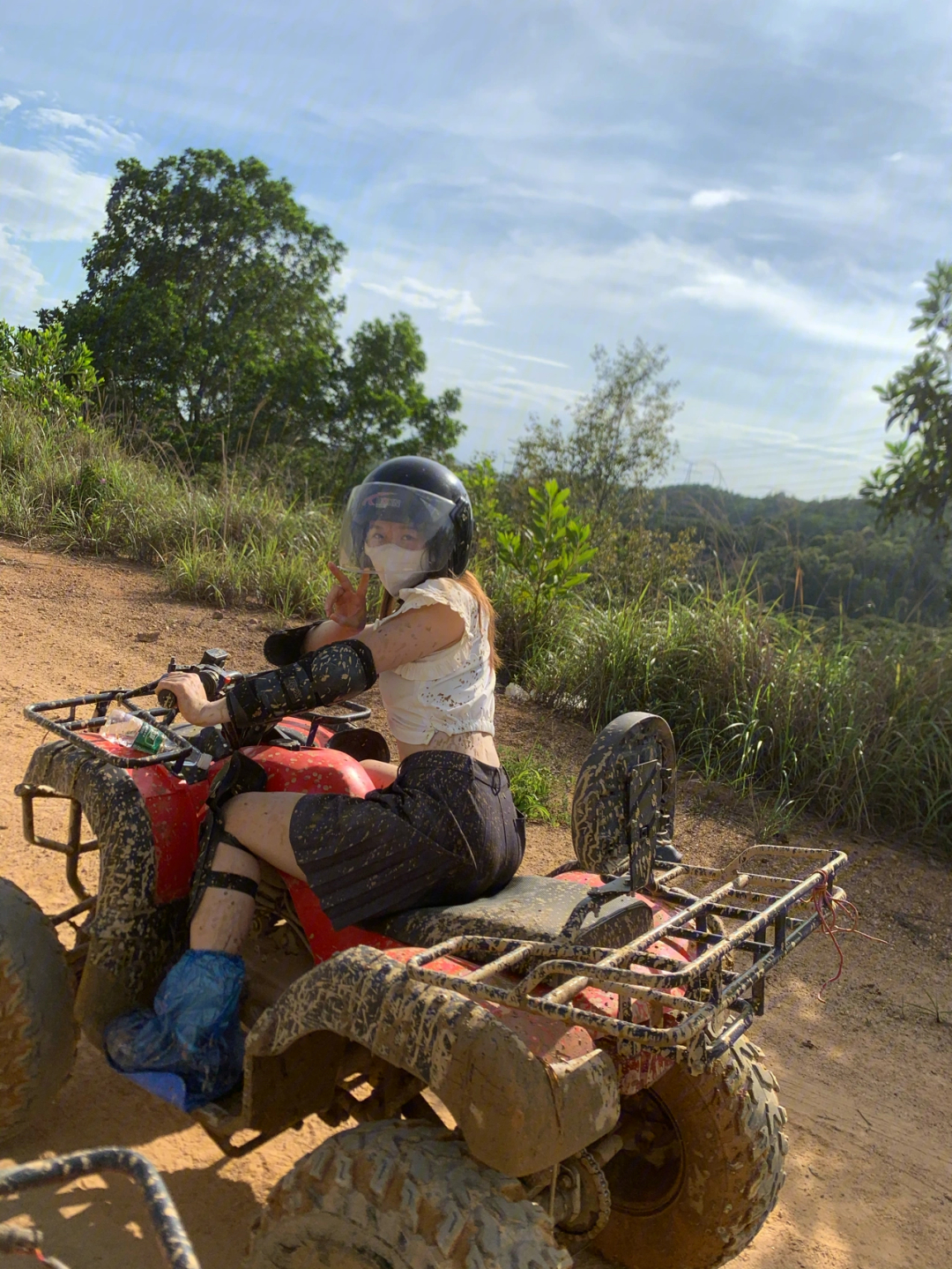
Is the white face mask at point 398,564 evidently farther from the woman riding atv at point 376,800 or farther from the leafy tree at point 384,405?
the leafy tree at point 384,405

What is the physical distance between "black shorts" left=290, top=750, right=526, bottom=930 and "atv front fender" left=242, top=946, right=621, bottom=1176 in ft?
0.96

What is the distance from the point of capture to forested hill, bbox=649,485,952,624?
7.59 m

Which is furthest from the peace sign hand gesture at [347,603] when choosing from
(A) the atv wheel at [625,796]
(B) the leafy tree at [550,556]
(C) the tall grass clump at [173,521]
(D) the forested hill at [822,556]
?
(C) the tall grass clump at [173,521]

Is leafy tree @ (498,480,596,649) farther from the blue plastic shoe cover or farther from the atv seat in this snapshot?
the blue plastic shoe cover

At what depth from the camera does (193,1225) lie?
8.43 feet

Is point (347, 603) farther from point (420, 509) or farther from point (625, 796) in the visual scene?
point (625, 796)

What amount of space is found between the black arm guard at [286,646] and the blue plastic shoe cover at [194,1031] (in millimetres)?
931

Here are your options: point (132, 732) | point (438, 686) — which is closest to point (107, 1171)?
point (438, 686)

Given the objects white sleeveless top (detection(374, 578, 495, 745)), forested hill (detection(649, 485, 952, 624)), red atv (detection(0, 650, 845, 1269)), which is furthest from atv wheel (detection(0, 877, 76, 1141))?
forested hill (detection(649, 485, 952, 624))

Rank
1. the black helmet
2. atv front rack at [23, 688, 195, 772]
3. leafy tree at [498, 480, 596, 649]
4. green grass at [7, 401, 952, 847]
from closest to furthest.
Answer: atv front rack at [23, 688, 195, 772], the black helmet, green grass at [7, 401, 952, 847], leafy tree at [498, 480, 596, 649]

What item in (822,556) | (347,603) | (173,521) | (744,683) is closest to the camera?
(347,603)

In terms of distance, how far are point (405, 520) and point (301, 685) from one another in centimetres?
57

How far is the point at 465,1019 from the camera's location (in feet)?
6.41

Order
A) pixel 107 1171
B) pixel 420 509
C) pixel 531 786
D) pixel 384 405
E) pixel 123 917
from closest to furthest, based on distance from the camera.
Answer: pixel 107 1171
pixel 123 917
pixel 420 509
pixel 531 786
pixel 384 405
